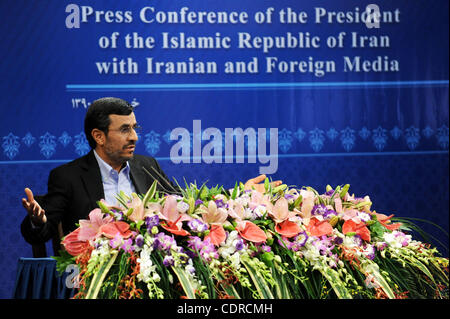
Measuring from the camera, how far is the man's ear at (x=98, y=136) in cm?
276

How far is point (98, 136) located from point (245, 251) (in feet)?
4.88

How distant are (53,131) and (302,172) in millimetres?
1749

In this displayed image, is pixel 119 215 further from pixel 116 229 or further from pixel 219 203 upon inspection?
pixel 219 203

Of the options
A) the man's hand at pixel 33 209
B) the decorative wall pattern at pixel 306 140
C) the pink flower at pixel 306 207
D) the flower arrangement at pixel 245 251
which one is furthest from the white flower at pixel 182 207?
the decorative wall pattern at pixel 306 140

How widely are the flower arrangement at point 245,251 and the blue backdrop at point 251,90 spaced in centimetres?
241

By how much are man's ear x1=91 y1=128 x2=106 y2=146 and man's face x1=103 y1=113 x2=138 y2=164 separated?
21 mm

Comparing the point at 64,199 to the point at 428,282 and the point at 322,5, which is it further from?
the point at 322,5

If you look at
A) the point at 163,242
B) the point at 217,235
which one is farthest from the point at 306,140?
the point at 163,242

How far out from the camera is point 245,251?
1.48 metres

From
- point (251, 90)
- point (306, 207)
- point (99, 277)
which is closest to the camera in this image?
point (99, 277)

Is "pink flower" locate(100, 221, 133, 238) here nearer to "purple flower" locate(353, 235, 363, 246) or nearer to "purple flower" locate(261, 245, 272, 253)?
"purple flower" locate(261, 245, 272, 253)


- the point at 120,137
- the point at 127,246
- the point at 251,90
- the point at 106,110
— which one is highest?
the point at 251,90

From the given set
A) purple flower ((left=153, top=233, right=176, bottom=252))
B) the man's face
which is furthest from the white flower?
the man's face

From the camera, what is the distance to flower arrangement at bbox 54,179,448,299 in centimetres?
138
